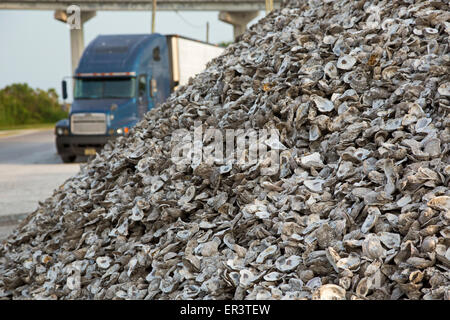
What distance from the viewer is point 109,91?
16.6 meters

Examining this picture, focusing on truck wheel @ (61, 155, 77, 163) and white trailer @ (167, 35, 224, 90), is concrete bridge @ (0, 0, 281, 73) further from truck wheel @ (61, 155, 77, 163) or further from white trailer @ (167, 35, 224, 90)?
truck wheel @ (61, 155, 77, 163)

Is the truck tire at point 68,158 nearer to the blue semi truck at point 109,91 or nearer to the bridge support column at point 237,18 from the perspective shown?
the blue semi truck at point 109,91

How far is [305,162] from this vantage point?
4230 mm

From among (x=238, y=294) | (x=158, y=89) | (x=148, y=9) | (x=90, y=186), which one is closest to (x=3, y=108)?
(x=148, y=9)

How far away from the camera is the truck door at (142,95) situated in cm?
1647

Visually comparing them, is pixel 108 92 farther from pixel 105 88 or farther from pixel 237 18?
pixel 237 18

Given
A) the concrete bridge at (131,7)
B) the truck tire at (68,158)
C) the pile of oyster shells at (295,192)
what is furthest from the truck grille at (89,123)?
the concrete bridge at (131,7)

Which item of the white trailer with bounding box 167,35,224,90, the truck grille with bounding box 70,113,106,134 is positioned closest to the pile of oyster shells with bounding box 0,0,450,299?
the truck grille with bounding box 70,113,106,134

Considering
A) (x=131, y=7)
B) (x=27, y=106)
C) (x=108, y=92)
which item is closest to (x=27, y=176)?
(x=108, y=92)

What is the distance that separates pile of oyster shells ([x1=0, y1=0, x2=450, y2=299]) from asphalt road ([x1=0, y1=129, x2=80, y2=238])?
3.43m

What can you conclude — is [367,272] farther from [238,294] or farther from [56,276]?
[56,276]

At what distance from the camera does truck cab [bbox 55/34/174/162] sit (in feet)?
53.1

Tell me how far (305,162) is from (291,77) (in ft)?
3.37

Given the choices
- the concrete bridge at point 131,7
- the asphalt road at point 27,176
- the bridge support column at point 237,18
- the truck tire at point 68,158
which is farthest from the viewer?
the bridge support column at point 237,18
